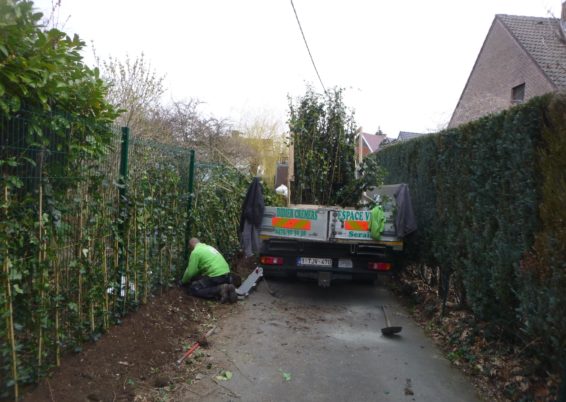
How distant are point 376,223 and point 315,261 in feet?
3.92

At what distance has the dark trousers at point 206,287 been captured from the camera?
7.09 metres

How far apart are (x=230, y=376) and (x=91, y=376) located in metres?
1.29

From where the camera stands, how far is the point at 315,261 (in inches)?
300

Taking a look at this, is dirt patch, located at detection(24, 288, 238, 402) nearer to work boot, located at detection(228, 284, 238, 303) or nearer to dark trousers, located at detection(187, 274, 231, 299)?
dark trousers, located at detection(187, 274, 231, 299)

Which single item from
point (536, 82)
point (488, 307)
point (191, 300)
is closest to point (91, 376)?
point (191, 300)

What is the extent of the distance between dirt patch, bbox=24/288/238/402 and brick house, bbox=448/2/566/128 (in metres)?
13.2

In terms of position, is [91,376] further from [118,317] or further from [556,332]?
[556,332]

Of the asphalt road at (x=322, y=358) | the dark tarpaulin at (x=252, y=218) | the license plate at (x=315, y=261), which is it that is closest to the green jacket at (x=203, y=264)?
the dark tarpaulin at (x=252, y=218)

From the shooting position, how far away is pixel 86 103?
157 inches

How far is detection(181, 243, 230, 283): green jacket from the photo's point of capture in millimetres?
6988

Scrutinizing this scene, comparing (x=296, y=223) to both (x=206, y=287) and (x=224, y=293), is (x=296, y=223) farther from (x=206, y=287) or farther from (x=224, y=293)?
(x=206, y=287)

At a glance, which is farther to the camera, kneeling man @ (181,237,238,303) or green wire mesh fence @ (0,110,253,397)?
kneeling man @ (181,237,238,303)

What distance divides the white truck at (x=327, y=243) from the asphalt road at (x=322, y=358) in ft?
1.82

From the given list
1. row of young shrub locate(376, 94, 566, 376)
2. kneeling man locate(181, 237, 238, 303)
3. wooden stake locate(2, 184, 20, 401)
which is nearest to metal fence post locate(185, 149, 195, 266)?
kneeling man locate(181, 237, 238, 303)
